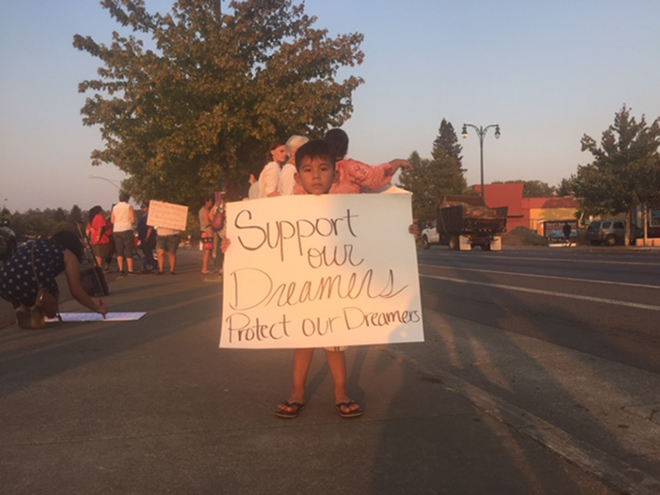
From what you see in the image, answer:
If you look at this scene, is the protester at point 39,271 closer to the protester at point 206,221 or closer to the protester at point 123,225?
the protester at point 206,221

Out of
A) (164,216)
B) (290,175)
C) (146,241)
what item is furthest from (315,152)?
(146,241)

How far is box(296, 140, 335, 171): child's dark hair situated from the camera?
4117 mm

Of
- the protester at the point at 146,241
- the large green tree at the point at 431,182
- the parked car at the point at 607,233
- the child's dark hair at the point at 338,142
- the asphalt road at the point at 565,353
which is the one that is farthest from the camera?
the large green tree at the point at 431,182

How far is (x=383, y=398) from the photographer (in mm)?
4523

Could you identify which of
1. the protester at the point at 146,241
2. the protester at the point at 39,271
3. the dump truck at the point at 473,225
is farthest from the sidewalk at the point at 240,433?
the dump truck at the point at 473,225

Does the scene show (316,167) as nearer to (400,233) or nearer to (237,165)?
(400,233)

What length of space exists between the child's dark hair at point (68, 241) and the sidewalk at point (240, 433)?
155 centimetres

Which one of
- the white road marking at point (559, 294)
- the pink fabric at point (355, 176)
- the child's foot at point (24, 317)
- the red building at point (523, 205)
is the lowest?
the white road marking at point (559, 294)

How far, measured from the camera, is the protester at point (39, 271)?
24.2 feet

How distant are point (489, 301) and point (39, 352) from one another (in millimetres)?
6504

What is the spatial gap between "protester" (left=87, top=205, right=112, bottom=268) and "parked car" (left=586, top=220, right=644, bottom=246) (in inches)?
1370

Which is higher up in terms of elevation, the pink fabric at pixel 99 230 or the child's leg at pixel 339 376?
the pink fabric at pixel 99 230

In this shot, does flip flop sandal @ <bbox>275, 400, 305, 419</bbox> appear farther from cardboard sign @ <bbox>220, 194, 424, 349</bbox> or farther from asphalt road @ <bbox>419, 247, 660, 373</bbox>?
asphalt road @ <bbox>419, 247, 660, 373</bbox>

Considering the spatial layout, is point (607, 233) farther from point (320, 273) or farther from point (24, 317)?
point (320, 273)
